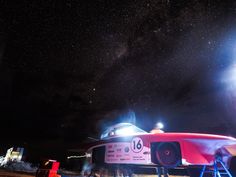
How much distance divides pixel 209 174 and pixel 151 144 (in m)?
1.96

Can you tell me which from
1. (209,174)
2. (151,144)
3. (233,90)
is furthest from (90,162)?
(233,90)

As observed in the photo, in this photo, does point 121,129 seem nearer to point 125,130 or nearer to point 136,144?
point 125,130

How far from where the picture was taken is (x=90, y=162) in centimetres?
618

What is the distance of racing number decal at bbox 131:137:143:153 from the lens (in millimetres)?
4941

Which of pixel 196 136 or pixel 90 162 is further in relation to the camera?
pixel 90 162

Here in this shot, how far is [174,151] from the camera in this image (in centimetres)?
449

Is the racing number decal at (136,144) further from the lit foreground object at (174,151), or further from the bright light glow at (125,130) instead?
the bright light glow at (125,130)

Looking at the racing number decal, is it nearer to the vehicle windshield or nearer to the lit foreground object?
the lit foreground object

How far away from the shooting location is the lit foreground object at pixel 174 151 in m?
4.07

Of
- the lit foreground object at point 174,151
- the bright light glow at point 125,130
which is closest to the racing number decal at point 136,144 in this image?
the lit foreground object at point 174,151

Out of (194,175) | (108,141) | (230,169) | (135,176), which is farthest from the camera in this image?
(135,176)

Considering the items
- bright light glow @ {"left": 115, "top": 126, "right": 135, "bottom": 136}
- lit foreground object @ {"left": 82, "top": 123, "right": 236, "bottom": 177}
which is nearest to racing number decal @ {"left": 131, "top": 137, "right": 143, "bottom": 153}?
lit foreground object @ {"left": 82, "top": 123, "right": 236, "bottom": 177}

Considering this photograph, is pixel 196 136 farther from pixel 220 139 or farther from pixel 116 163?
pixel 116 163

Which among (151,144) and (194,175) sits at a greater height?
(151,144)
